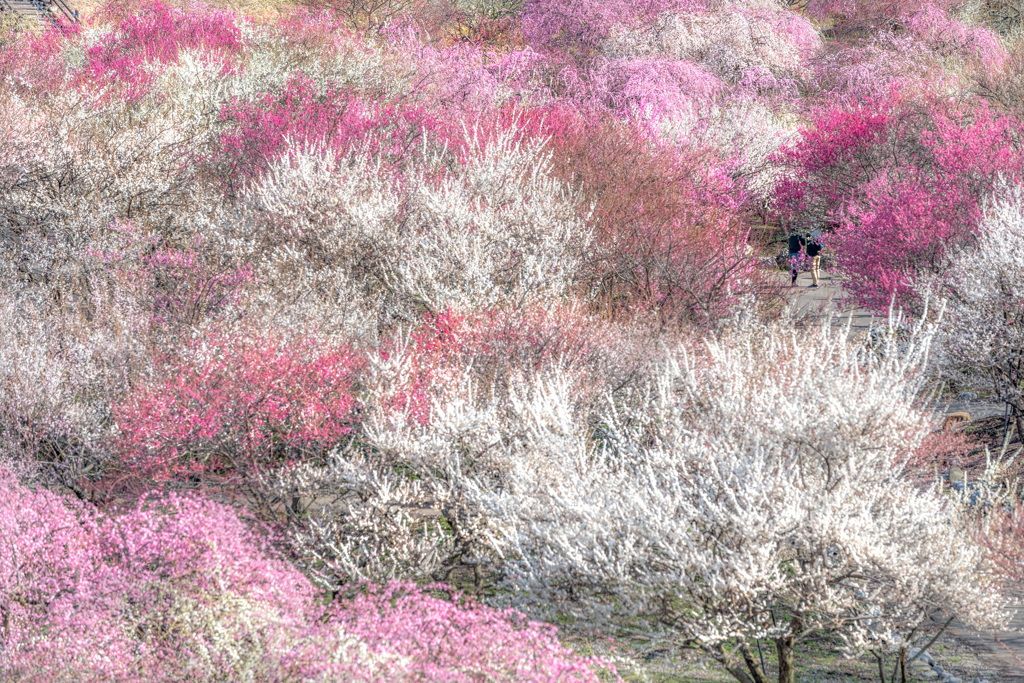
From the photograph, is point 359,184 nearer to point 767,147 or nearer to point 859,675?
point 859,675

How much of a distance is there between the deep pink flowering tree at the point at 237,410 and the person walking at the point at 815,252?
15250 mm

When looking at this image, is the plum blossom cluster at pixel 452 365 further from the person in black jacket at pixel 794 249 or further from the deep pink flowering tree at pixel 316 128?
the person in black jacket at pixel 794 249

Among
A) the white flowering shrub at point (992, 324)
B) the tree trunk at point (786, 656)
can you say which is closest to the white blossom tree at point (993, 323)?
the white flowering shrub at point (992, 324)

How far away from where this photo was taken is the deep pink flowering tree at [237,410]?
13523mm

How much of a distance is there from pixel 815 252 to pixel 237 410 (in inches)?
678

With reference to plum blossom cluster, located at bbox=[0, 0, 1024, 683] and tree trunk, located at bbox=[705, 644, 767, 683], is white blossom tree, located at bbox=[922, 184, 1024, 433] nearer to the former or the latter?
plum blossom cluster, located at bbox=[0, 0, 1024, 683]

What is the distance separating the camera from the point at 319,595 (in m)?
13.2

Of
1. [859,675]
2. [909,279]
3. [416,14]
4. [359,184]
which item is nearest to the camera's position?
[859,675]

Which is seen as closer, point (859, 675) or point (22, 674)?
point (22, 674)

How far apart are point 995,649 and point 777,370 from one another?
4.21m

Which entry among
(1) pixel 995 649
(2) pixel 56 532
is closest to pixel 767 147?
(1) pixel 995 649

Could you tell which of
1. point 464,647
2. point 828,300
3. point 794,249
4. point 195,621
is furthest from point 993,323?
point 195,621

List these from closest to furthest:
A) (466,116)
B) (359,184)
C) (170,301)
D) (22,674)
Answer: (22,674)
(170,301)
(359,184)
(466,116)

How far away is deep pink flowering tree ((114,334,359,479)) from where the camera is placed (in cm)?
1352
